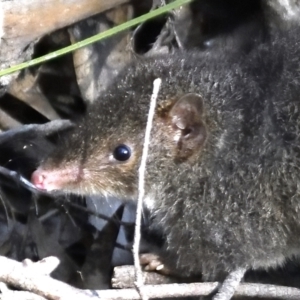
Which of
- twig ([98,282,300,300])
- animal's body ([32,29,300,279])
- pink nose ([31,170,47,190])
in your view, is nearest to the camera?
twig ([98,282,300,300])

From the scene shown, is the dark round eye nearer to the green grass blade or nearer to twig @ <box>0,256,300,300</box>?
the green grass blade

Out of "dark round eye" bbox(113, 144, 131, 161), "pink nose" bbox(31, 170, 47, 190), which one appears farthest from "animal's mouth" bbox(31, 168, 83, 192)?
"dark round eye" bbox(113, 144, 131, 161)

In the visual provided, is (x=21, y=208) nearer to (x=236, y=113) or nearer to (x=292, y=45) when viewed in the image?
(x=236, y=113)

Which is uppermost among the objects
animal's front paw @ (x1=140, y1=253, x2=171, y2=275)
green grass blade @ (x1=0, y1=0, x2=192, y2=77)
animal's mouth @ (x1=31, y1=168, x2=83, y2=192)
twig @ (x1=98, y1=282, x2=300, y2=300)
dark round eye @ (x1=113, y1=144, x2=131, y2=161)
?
green grass blade @ (x1=0, y1=0, x2=192, y2=77)

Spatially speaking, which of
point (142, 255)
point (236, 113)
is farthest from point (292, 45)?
point (142, 255)

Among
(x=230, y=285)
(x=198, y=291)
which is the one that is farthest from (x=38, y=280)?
(x=230, y=285)

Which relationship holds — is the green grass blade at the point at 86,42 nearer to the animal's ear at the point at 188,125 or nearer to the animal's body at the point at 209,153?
the animal's body at the point at 209,153
